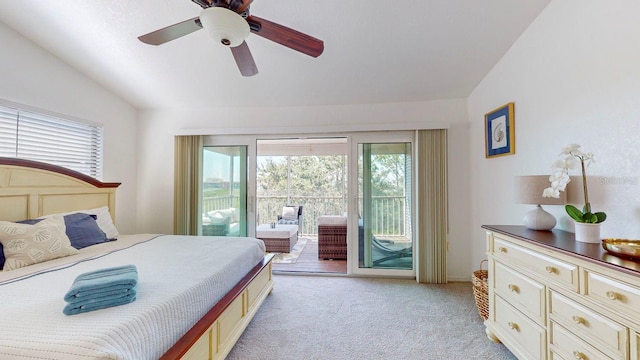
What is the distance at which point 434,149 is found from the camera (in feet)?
10.7

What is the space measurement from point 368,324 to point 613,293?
65.2 inches

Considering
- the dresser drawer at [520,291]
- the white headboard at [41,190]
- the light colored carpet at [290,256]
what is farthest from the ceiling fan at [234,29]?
the light colored carpet at [290,256]

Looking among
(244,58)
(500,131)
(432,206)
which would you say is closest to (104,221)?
(244,58)

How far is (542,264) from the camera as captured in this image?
1545mm

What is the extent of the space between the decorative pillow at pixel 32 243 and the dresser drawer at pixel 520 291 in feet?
10.9

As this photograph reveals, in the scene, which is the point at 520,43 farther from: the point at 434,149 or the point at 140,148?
the point at 140,148

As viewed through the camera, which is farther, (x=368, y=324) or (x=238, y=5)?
(x=368, y=324)

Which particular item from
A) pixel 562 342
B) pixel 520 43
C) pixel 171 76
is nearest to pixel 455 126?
pixel 520 43

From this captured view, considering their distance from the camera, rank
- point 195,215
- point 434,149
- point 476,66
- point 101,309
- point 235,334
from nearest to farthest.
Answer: point 101,309, point 235,334, point 476,66, point 434,149, point 195,215

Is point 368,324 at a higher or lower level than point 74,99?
lower

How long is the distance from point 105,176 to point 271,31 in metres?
3.04

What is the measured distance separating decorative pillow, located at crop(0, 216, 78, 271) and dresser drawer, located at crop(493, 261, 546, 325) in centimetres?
334

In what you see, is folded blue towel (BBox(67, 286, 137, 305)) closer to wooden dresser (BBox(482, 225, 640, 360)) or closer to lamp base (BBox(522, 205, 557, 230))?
wooden dresser (BBox(482, 225, 640, 360))

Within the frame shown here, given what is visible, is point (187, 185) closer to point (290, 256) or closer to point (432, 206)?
point (290, 256)
